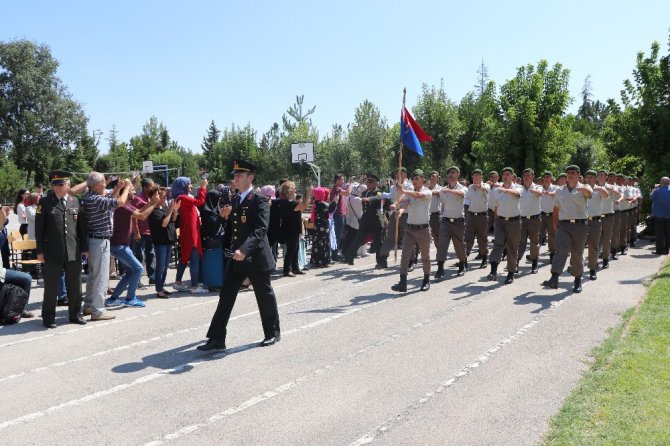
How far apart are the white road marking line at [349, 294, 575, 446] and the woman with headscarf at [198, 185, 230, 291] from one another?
18.4ft

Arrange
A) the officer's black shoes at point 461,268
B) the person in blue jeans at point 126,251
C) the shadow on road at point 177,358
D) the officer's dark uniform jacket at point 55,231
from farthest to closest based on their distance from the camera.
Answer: the officer's black shoes at point 461,268
the person in blue jeans at point 126,251
the officer's dark uniform jacket at point 55,231
the shadow on road at point 177,358

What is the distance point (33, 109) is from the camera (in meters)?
59.8

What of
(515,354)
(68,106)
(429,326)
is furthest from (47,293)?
(68,106)

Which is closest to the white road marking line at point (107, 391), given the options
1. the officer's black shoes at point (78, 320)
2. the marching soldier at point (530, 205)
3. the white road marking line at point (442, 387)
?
the white road marking line at point (442, 387)

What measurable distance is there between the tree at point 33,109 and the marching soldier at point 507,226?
57.9m

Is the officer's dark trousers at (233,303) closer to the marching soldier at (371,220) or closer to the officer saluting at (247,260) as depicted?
the officer saluting at (247,260)

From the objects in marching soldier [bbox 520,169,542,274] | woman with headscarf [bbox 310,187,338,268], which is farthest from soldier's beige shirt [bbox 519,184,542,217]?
woman with headscarf [bbox 310,187,338,268]

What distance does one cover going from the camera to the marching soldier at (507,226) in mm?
11711

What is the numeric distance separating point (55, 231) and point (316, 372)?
449cm

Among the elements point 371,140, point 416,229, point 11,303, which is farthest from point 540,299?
point 371,140

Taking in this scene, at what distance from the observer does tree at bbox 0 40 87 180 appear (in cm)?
5872

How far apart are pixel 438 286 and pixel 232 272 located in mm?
5291

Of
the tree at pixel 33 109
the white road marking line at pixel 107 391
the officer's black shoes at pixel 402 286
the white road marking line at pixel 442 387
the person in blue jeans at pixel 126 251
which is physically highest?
the tree at pixel 33 109

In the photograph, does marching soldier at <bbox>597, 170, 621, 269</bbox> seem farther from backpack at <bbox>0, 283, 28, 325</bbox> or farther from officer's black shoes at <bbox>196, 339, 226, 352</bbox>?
backpack at <bbox>0, 283, 28, 325</bbox>
